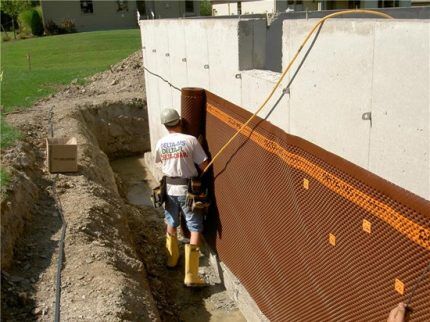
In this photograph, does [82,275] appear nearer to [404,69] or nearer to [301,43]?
[301,43]

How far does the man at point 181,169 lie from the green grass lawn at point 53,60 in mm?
8787

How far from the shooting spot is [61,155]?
8891 mm

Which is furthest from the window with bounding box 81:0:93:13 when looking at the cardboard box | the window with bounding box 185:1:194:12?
the cardboard box

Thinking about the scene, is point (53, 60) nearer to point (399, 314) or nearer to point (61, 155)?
point (61, 155)

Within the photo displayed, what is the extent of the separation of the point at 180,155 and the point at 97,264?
1928 millimetres

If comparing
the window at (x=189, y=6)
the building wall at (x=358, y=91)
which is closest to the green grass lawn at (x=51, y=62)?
the building wall at (x=358, y=91)

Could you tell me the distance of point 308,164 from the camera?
4.59 meters

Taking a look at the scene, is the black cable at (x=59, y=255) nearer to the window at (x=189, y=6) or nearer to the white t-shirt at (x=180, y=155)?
the white t-shirt at (x=180, y=155)

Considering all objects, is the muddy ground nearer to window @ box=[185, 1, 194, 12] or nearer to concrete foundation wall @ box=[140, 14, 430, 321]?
concrete foundation wall @ box=[140, 14, 430, 321]

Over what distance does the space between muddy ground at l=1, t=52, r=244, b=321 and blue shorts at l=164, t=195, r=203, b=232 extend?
0.75 metres

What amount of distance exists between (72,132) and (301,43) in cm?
846

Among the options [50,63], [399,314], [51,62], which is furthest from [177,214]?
[51,62]

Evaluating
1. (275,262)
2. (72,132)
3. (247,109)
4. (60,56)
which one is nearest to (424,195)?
(275,262)

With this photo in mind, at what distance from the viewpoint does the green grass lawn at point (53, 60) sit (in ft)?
58.8
